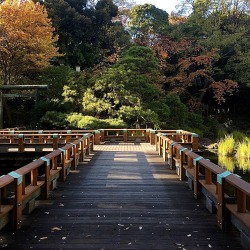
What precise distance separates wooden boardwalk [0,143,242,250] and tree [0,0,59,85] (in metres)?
15.4

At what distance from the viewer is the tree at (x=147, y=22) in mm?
25836

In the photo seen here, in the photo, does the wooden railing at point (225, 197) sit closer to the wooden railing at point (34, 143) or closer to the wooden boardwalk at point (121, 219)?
the wooden boardwalk at point (121, 219)

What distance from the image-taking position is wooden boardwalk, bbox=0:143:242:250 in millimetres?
3439

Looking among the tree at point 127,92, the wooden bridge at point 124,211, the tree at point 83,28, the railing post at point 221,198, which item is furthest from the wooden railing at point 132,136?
the railing post at point 221,198

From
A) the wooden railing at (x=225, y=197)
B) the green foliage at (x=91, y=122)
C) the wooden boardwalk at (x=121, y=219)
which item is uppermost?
the green foliage at (x=91, y=122)

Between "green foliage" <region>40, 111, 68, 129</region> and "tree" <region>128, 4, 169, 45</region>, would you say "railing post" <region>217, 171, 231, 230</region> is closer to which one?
"green foliage" <region>40, 111, 68, 129</region>

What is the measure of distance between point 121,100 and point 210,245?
48.8 ft

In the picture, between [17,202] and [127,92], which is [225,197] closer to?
[17,202]

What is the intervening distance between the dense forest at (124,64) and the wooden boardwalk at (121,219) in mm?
10763

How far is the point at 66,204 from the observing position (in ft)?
16.6

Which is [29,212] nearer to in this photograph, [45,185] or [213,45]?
[45,185]

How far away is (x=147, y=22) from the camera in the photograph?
26547 millimetres

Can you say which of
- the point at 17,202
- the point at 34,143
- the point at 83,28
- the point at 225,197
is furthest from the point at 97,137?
the point at 83,28

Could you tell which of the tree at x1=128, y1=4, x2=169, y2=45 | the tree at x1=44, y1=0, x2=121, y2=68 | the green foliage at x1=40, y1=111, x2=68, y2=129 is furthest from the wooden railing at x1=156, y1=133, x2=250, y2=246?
the tree at x1=128, y1=4, x2=169, y2=45
